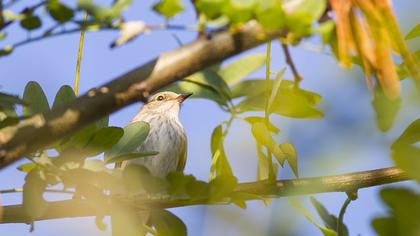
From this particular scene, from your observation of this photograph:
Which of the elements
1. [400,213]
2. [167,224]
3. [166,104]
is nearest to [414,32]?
[400,213]

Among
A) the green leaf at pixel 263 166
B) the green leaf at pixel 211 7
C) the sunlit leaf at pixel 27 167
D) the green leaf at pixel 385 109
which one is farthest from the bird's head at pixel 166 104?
the green leaf at pixel 385 109

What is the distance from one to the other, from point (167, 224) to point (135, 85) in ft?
2.73

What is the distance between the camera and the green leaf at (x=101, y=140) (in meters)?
1.58

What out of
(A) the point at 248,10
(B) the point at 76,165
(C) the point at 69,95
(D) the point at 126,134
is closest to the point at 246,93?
(D) the point at 126,134

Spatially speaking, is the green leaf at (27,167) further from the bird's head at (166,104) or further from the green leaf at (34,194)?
the bird's head at (166,104)

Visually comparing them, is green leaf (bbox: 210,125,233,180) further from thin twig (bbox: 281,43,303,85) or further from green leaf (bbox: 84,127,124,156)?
thin twig (bbox: 281,43,303,85)

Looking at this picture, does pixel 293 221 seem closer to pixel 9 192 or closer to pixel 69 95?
pixel 9 192

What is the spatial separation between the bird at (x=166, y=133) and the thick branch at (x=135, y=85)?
154 inches

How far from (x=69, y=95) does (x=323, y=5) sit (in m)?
1.02

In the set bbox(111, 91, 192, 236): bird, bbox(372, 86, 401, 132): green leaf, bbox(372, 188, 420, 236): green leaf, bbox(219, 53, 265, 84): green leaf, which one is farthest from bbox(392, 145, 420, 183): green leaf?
bbox(111, 91, 192, 236): bird

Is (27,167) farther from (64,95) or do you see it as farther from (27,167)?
(64,95)

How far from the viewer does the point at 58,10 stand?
1147mm

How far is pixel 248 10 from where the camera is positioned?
1030 millimetres

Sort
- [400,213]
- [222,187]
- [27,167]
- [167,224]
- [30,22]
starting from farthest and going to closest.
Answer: [167,224] → [27,167] → [222,187] → [30,22] → [400,213]
